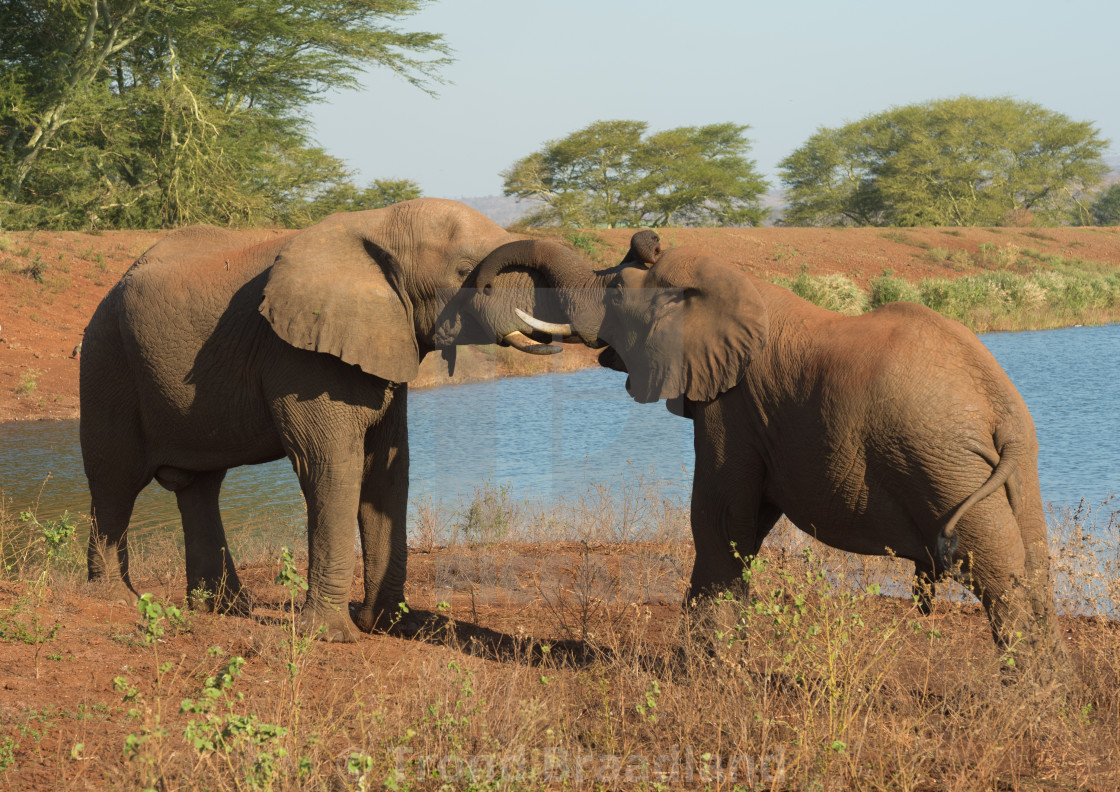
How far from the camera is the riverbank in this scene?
2068cm

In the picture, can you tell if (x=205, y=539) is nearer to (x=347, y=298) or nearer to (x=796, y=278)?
(x=347, y=298)

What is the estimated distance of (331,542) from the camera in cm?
609

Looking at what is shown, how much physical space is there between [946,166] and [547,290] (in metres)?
63.4

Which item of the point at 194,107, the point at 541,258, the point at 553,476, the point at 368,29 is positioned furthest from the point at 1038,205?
the point at 541,258

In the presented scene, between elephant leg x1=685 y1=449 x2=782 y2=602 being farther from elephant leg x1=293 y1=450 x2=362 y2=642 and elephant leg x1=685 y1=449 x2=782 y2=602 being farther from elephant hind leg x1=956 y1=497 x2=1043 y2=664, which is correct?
elephant leg x1=293 y1=450 x2=362 y2=642

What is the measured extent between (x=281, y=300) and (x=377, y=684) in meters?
2.17

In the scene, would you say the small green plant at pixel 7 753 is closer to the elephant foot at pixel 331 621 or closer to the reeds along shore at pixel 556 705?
the reeds along shore at pixel 556 705

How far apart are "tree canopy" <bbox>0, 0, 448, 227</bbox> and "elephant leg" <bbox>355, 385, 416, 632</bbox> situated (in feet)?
81.9

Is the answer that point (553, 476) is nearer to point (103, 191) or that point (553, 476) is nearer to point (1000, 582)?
point (1000, 582)

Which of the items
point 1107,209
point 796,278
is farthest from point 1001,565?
point 1107,209

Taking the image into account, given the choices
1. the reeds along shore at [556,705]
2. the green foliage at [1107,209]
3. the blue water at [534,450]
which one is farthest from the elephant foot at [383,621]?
the green foliage at [1107,209]

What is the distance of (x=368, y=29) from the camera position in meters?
34.8

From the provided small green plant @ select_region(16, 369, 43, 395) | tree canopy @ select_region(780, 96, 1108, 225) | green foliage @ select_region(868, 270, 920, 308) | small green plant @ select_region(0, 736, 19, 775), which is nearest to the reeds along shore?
small green plant @ select_region(0, 736, 19, 775)

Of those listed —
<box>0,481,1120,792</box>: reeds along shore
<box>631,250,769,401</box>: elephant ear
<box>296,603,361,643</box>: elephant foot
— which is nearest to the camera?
<box>0,481,1120,792</box>: reeds along shore
